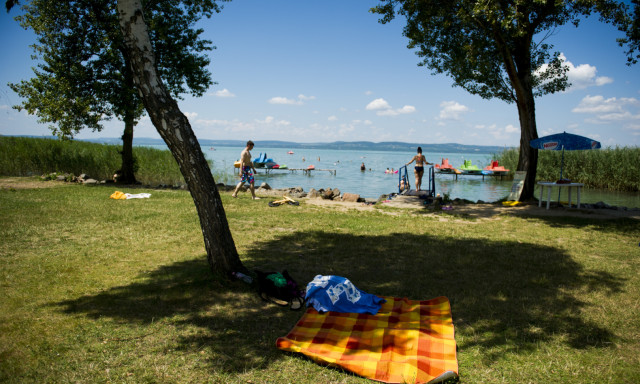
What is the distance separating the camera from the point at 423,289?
17.1ft

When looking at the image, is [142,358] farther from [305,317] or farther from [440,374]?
[440,374]

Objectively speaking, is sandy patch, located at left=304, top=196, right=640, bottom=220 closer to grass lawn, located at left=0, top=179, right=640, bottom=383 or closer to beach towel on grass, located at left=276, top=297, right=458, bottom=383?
grass lawn, located at left=0, top=179, right=640, bottom=383

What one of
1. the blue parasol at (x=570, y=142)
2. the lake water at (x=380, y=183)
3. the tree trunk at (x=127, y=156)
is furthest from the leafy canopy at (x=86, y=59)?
the blue parasol at (x=570, y=142)

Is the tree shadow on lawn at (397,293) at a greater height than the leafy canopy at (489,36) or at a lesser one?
lesser

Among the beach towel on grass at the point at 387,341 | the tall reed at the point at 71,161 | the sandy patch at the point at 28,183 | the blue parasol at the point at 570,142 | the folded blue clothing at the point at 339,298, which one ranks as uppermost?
the blue parasol at the point at 570,142

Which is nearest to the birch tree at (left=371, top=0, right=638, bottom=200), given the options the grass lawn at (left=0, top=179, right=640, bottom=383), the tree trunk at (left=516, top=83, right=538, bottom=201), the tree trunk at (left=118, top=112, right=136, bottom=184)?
the tree trunk at (left=516, top=83, right=538, bottom=201)

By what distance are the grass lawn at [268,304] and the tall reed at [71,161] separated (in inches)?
464

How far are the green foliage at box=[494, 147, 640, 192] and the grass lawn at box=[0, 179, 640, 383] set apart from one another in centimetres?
1770

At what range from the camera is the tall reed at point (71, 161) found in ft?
66.2

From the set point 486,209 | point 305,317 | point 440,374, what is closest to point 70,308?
point 305,317

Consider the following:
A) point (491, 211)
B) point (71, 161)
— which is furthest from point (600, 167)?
point (71, 161)

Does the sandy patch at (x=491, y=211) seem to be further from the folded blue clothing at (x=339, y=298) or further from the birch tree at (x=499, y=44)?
the folded blue clothing at (x=339, y=298)

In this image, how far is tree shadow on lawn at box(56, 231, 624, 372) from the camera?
380 centimetres

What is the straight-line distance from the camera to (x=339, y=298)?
177 inches
